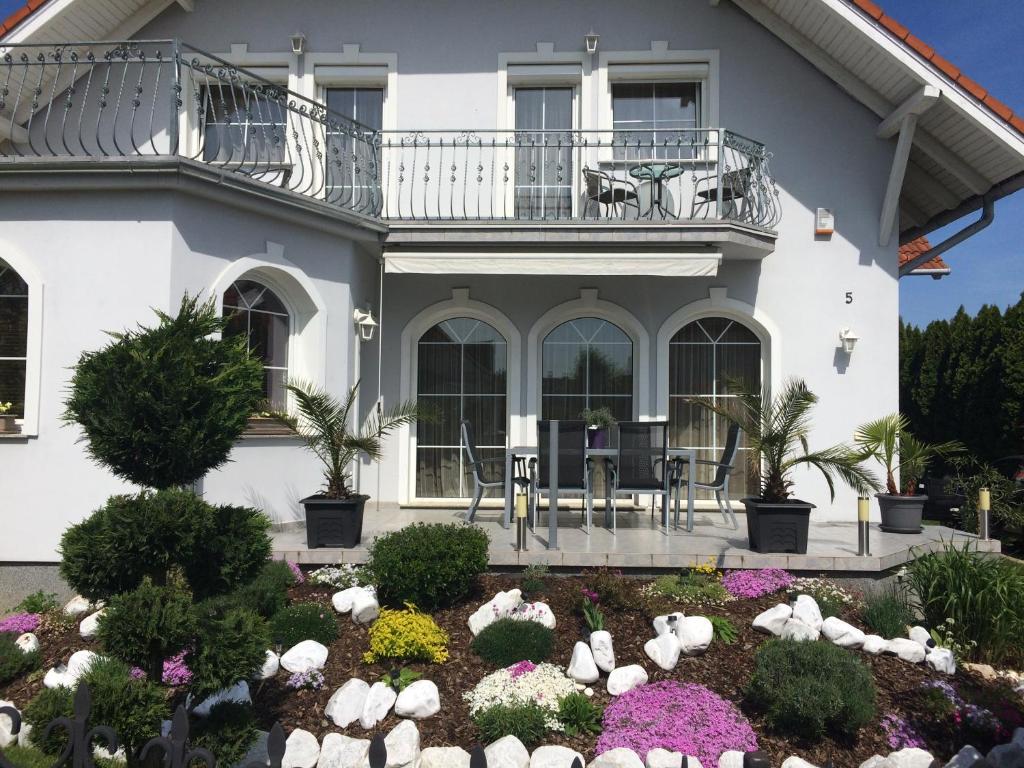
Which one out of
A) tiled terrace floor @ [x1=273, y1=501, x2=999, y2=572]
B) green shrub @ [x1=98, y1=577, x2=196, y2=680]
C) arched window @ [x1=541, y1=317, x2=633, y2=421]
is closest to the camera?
green shrub @ [x1=98, y1=577, x2=196, y2=680]

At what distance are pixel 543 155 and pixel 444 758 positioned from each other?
29.6ft

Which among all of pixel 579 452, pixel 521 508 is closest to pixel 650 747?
pixel 521 508

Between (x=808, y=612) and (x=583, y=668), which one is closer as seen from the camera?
(x=583, y=668)

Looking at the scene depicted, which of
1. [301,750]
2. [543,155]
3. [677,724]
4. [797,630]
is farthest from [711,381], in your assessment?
[301,750]

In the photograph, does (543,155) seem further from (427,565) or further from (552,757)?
(552,757)

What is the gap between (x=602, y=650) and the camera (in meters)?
5.67

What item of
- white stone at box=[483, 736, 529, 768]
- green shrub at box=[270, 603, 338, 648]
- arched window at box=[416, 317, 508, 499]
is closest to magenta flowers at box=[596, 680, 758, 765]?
white stone at box=[483, 736, 529, 768]

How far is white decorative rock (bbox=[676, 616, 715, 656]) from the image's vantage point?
232 inches

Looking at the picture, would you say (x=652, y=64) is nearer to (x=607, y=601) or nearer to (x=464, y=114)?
(x=464, y=114)

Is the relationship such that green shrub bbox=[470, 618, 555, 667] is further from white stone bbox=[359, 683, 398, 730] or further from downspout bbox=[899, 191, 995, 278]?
downspout bbox=[899, 191, 995, 278]

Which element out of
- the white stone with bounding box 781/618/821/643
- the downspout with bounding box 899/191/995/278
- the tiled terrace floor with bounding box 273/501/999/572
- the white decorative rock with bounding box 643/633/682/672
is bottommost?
the white decorative rock with bounding box 643/633/682/672

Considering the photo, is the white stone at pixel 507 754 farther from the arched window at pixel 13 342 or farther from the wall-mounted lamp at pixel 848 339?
the wall-mounted lamp at pixel 848 339

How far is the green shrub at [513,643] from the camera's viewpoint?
5.69 meters

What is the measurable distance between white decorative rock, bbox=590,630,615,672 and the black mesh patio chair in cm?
286
